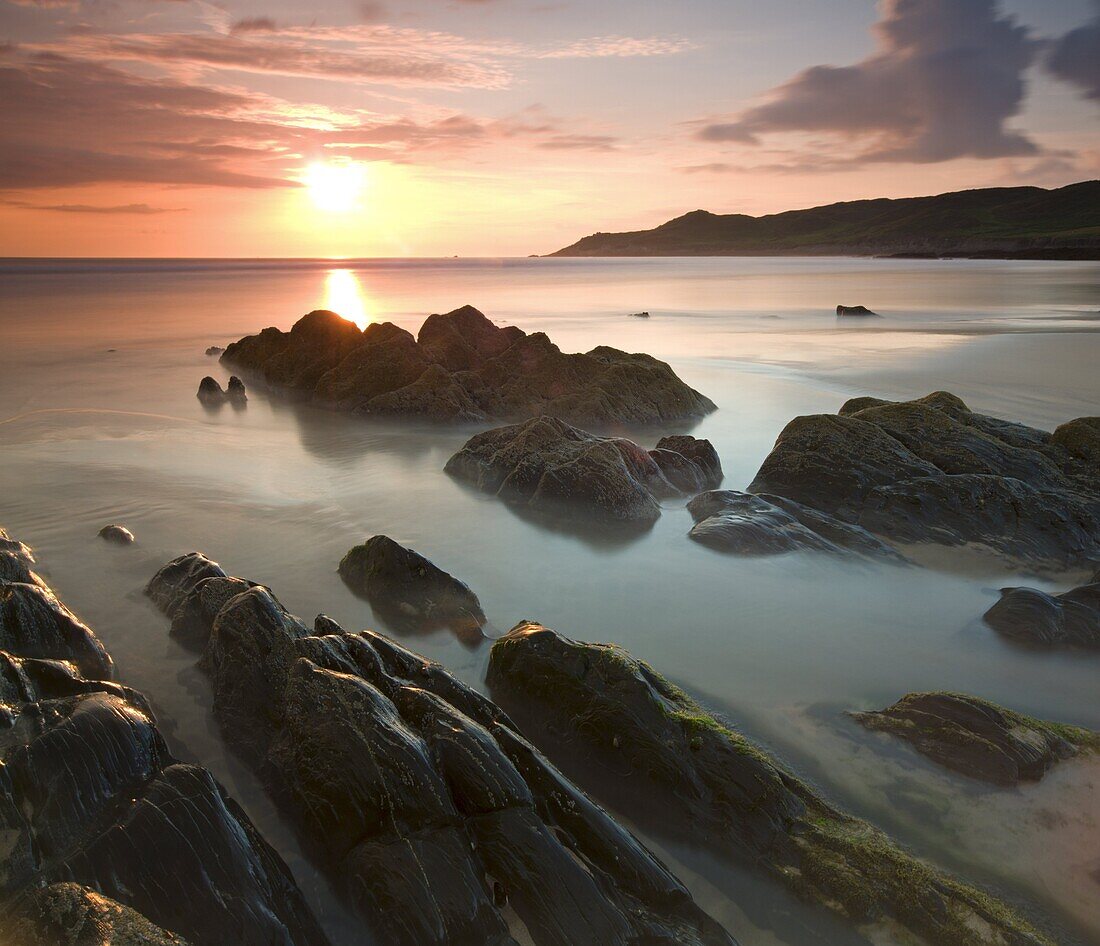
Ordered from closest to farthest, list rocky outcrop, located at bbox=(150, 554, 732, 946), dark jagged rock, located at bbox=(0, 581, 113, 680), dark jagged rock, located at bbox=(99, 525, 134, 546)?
→ rocky outcrop, located at bbox=(150, 554, 732, 946) → dark jagged rock, located at bbox=(0, 581, 113, 680) → dark jagged rock, located at bbox=(99, 525, 134, 546)

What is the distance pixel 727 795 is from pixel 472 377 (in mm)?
13241

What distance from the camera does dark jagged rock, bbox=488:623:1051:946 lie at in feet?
12.1

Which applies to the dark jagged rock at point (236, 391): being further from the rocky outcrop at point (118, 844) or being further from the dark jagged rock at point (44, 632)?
the rocky outcrop at point (118, 844)

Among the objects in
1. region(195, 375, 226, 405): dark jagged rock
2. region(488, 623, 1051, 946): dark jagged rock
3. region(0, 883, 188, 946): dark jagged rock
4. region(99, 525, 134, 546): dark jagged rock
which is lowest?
region(488, 623, 1051, 946): dark jagged rock

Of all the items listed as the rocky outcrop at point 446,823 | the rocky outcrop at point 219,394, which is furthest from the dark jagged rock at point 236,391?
the rocky outcrop at point 446,823

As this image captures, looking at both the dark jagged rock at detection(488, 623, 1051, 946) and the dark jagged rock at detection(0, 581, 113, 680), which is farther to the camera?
the dark jagged rock at detection(0, 581, 113, 680)

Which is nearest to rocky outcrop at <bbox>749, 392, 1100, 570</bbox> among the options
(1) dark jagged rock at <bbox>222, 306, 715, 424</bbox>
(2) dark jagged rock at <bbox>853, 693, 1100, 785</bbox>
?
(2) dark jagged rock at <bbox>853, 693, 1100, 785</bbox>

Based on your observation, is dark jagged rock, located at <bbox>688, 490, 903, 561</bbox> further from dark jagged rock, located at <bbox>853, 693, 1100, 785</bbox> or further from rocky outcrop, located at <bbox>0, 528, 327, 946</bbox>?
rocky outcrop, located at <bbox>0, 528, 327, 946</bbox>

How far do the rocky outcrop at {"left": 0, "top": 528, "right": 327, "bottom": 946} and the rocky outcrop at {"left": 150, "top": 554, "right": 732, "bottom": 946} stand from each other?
15.0 inches

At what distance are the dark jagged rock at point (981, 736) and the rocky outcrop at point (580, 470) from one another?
4475 mm

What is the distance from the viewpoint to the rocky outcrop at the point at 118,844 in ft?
10.1

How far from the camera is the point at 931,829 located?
426cm

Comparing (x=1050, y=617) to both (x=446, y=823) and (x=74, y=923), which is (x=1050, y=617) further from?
(x=74, y=923)

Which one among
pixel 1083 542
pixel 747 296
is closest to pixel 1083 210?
pixel 747 296
